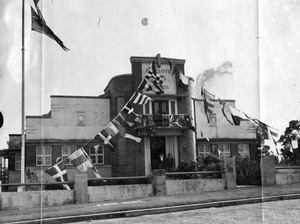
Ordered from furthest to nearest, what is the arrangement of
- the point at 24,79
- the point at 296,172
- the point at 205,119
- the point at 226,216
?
the point at 205,119 < the point at 296,172 < the point at 24,79 < the point at 226,216

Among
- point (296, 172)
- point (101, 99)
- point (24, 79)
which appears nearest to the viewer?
point (24, 79)

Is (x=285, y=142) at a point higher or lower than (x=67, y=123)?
lower

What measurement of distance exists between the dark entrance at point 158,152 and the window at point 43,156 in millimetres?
6921

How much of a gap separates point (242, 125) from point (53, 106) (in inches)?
556

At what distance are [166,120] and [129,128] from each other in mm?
2533

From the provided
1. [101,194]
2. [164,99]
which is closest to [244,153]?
[164,99]

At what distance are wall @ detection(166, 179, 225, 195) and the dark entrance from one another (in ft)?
27.3

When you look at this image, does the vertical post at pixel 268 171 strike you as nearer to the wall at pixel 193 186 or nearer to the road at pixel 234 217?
the wall at pixel 193 186

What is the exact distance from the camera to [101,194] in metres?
14.5

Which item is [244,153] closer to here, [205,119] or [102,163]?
[205,119]

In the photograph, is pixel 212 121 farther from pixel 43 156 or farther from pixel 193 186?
pixel 43 156

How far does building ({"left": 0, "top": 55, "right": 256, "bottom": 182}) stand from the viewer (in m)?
24.1

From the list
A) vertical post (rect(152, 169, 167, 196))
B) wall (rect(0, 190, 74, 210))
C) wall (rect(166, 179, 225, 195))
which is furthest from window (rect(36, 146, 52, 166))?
wall (rect(166, 179, 225, 195))

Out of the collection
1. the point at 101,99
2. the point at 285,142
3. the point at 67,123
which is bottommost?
the point at 285,142
